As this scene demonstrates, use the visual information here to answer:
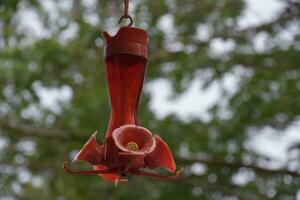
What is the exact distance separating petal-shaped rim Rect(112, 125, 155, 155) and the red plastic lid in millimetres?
332

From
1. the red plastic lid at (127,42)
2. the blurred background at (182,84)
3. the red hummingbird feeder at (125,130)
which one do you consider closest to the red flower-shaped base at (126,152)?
the red hummingbird feeder at (125,130)

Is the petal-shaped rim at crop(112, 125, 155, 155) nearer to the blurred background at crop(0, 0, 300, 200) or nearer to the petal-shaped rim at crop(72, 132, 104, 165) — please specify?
the petal-shaped rim at crop(72, 132, 104, 165)

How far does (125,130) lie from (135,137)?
0.14 feet

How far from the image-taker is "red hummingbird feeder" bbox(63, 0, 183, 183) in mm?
2531

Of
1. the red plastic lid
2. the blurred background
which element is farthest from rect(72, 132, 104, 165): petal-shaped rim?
the blurred background

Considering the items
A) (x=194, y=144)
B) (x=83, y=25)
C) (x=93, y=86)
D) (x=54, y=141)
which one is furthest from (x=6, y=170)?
(x=83, y=25)

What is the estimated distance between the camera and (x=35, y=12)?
7863 millimetres

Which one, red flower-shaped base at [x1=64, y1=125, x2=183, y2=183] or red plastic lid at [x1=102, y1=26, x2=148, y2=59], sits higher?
red plastic lid at [x1=102, y1=26, x2=148, y2=59]

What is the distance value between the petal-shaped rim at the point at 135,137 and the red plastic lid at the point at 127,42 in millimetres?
332

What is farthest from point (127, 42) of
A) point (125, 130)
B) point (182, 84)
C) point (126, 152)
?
point (182, 84)

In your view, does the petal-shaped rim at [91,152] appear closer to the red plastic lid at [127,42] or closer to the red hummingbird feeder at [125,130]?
the red hummingbird feeder at [125,130]

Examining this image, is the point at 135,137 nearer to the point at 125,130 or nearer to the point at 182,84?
the point at 125,130

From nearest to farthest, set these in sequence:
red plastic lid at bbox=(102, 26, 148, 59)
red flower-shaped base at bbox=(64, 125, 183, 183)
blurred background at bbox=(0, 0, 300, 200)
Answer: red flower-shaped base at bbox=(64, 125, 183, 183) < red plastic lid at bbox=(102, 26, 148, 59) < blurred background at bbox=(0, 0, 300, 200)

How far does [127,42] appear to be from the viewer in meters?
2.75
